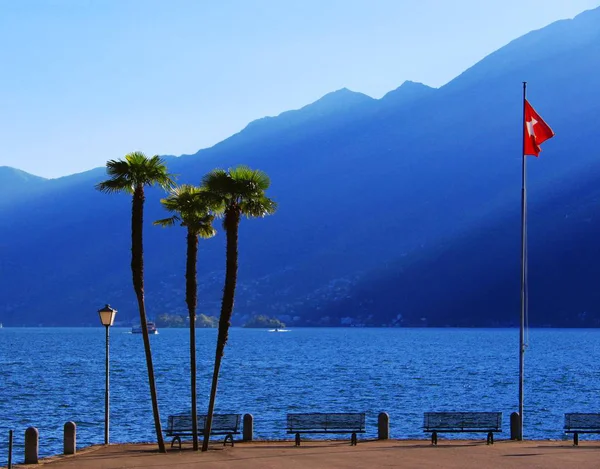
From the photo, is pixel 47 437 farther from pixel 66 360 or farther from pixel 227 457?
pixel 66 360

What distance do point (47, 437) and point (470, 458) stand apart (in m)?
29.7

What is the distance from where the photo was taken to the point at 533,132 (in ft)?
120

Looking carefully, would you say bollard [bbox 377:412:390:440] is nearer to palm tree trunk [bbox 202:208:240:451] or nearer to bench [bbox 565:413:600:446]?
palm tree trunk [bbox 202:208:240:451]

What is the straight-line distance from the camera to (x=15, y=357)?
158 metres

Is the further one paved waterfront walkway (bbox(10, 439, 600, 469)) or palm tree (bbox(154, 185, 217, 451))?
palm tree (bbox(154, 185, 217, 451))

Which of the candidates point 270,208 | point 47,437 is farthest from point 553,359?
point 270,208

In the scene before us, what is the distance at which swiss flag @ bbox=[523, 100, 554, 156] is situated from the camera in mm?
36125

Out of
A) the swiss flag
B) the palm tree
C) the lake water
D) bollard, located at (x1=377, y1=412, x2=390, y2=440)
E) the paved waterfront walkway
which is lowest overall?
the lake water

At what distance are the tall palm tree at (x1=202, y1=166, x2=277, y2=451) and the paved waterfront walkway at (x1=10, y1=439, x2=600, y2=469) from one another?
87.8 inches

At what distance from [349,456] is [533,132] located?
14.4m

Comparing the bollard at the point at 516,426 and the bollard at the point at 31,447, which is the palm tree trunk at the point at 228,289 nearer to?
the bollard at the point at 31,447

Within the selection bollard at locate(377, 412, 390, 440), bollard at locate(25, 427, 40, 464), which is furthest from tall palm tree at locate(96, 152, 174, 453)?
bollard at locate(377, 412, 390, 440)

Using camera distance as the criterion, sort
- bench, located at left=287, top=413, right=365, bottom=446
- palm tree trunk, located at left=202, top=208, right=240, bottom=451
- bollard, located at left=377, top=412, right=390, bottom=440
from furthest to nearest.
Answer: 1. bollard, located at left=377, top=412, right=390, bottom=440
2. bench, located at left=287, top=413, right=365, bottom=446
3. palm tree trunk, located at left=202, top=208, right=240, bottom=451

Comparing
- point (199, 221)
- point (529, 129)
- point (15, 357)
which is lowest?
point (15, 357)
